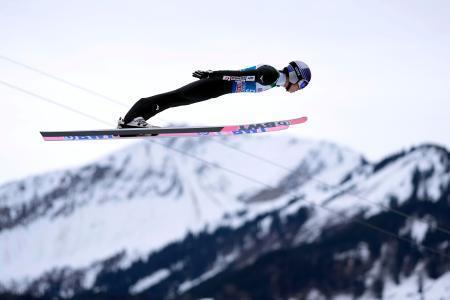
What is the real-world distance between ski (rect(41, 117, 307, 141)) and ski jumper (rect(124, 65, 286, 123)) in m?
0.33

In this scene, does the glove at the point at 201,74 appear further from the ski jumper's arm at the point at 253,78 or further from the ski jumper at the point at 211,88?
the ski jumper's arm at the point at 253,78

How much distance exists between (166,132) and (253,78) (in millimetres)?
1879

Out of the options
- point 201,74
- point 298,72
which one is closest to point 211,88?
point 201,74

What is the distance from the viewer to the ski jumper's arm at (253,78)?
14039 mm

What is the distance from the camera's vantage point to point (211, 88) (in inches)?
559

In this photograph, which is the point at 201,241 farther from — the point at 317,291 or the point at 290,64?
the point at 290,64

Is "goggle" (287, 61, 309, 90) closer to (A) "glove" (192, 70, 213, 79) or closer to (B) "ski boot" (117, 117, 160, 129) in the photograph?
(A) "glove" (192, 70, 213, 79)

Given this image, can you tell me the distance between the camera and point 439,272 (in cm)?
9244

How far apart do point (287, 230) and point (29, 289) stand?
35806 mm

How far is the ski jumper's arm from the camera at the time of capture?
14.0 metres

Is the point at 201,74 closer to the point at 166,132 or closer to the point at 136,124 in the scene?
the point at 166,132

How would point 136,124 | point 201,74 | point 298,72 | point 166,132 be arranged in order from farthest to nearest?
point 298,72
point 166,132
point 136,124
point 201,74

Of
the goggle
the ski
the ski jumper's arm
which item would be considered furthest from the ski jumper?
the goggle

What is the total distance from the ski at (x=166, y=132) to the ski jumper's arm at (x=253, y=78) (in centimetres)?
73
